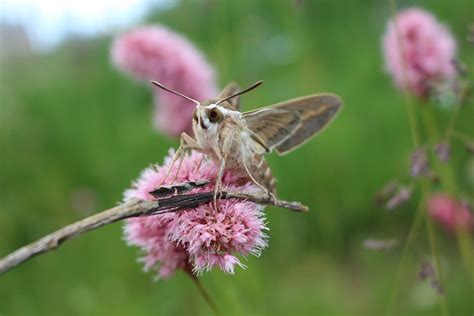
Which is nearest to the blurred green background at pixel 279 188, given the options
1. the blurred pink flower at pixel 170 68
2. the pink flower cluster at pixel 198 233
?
the blurred pink flower at pixel 170 68

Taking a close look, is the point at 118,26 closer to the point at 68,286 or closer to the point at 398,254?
the point at 68,286

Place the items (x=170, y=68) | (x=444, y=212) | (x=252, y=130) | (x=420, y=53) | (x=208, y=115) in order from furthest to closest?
(x=444, y=212)
(x=170, y=68)
(x=420, y=53)
(x=252, y=130)
(x=208, y=115)

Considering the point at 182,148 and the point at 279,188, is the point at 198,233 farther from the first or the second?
the point at 279,188

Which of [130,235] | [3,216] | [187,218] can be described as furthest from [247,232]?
[3,216]

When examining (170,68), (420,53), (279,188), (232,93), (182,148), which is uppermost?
(170,68)

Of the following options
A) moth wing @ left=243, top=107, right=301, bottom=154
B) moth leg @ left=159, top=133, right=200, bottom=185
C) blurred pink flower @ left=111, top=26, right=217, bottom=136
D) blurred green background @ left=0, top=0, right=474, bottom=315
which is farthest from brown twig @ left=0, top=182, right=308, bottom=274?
blurred pink flower @ left=111, top=26, right=217, bottom=136

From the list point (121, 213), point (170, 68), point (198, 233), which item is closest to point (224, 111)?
point (198, 233)

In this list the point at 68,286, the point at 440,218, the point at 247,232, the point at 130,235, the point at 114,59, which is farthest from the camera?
the point at 68,286
